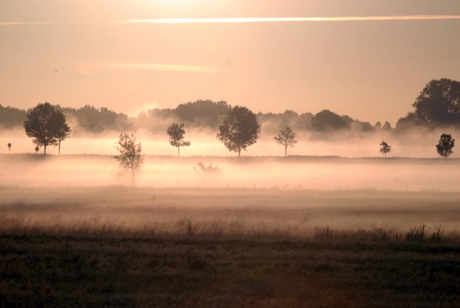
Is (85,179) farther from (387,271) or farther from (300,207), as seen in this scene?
(387,271)

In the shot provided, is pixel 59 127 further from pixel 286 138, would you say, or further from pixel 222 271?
pixel 222 271

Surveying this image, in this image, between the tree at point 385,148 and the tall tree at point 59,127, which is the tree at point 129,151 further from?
the tree at point 385,148

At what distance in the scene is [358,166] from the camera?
344 ft

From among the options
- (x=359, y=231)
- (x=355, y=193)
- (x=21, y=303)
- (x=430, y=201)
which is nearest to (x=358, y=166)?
(x=355, y=193)

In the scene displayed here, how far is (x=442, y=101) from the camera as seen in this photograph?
427 ft

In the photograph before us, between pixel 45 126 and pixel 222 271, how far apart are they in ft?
328

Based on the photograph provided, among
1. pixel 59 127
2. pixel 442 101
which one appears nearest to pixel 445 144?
pixel 442 101

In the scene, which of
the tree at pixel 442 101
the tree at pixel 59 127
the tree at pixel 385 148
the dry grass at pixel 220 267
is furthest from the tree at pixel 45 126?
the dry grass at pixel 220 267

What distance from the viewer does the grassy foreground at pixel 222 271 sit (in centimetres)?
1472

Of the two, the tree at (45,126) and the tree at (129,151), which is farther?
the tree at (45,126)

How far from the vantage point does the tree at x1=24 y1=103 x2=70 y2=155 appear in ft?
363

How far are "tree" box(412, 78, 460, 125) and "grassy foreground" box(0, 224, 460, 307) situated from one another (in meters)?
113

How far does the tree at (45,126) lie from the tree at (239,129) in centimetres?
3023

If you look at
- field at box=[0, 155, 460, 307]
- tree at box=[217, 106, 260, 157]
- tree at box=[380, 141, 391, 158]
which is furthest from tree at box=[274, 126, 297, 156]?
field at box=[0, 155, 460, 307]
